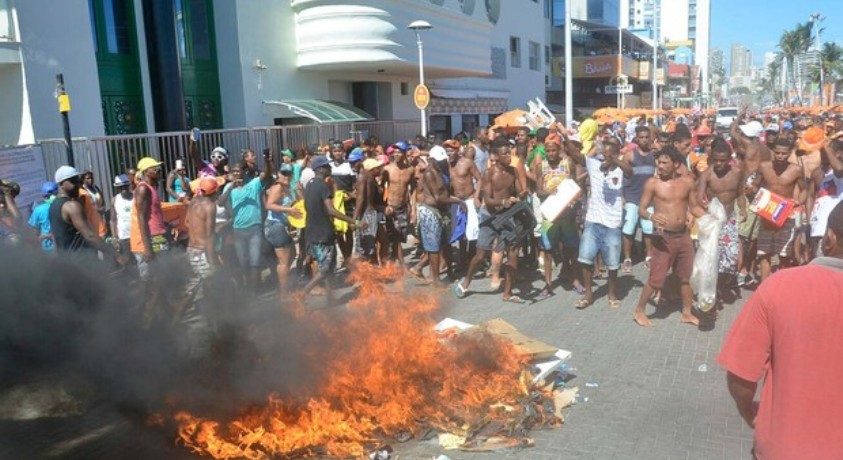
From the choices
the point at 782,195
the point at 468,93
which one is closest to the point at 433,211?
the point at 782,195

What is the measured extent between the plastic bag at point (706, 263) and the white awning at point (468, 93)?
19.1 m

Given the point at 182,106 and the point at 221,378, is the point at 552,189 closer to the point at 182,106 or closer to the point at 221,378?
the point at 221,378

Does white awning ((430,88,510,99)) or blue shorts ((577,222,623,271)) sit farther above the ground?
white awning ((430,88,510,99))

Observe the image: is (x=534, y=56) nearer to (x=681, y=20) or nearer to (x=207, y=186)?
(x=207, y=186)

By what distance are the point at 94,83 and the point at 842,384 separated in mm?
13219

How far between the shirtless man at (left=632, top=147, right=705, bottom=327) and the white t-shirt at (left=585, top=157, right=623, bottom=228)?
472 mm

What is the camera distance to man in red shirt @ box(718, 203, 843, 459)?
2.10 metres

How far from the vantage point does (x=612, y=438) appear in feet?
13.7

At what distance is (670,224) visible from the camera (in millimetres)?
6293

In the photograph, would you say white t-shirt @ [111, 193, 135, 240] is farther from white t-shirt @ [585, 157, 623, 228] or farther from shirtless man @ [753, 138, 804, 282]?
shirtless man @ [753, 138, 804, 282]

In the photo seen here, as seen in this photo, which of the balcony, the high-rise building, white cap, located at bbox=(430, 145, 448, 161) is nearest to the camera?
white cap, located at bbox=(430, 145, 448, 161)

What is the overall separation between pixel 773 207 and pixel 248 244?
5.73m

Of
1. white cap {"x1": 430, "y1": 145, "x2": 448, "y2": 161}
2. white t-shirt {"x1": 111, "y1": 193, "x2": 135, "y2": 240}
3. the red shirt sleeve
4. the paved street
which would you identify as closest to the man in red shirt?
the red shirt sleeve

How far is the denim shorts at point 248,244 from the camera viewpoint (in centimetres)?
739
